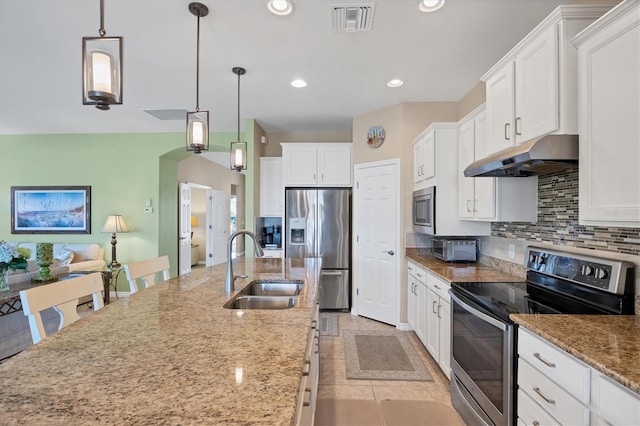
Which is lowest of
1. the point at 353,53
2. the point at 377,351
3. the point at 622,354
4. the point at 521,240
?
the point at 377,351

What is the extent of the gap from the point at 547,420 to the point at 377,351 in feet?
6.50

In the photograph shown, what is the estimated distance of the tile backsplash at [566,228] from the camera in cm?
164

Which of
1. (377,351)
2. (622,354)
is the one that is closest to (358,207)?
(377,351)

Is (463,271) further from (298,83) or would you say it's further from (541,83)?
(298,83)

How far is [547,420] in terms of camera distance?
4.29 ft

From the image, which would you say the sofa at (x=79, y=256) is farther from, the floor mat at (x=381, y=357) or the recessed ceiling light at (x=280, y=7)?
the recessed ceiling light at (x=280, y=7)

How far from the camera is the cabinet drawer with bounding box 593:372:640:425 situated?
963 mm

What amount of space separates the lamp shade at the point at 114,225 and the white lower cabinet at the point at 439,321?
185 inches

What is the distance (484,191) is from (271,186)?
313 centimetres

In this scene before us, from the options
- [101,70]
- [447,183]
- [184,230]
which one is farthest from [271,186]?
[101,70]

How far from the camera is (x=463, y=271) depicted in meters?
2.70

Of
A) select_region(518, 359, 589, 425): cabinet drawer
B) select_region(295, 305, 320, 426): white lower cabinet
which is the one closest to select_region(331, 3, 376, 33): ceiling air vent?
select_region(295, 305, 320, 426): white lower cabinet

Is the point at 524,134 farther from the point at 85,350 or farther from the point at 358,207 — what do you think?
the point at 358,207

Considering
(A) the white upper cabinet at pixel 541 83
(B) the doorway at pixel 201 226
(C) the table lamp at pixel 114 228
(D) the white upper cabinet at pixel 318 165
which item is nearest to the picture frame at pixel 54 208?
(C) the table lamp at pixel 114 228
